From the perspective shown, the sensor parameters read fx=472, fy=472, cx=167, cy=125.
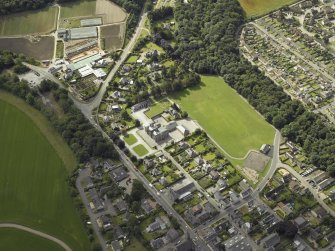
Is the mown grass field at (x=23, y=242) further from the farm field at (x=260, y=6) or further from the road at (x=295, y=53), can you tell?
the farm field at (x=260, y=6)

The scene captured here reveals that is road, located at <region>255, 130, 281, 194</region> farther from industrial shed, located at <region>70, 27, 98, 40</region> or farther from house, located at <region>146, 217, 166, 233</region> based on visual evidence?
industrial shed, located at <region>70, 27, 98, 40</region>

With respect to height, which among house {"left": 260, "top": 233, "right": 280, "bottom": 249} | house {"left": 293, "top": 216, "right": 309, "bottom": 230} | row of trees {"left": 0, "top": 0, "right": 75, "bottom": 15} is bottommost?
house {"left": 260, "top": 233, "right": 280, "bottom": 249}

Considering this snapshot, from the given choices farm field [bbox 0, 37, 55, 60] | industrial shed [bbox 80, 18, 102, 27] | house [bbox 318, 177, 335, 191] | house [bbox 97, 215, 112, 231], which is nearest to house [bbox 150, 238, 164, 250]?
house [bbox 97, 215, 112, 231]

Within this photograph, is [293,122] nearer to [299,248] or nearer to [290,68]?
[290,68]

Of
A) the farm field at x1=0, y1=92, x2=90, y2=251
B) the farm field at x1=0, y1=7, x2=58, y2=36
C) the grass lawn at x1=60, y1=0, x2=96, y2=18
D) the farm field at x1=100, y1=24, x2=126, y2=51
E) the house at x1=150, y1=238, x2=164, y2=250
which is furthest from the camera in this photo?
the grass lawn at x1=60, y1=0, x2=96, y2=18

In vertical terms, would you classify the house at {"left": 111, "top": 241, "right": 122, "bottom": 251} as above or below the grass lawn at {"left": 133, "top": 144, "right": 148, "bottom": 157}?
below

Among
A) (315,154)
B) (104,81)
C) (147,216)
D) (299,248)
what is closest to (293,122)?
(315,154)
